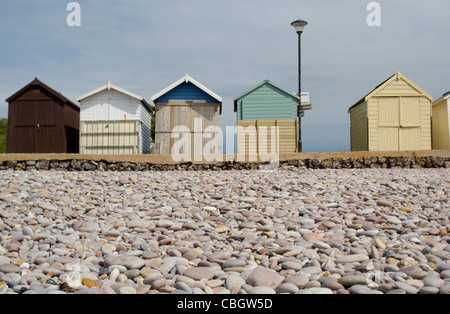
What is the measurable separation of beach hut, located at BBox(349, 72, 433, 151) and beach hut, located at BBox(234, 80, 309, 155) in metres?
2.67

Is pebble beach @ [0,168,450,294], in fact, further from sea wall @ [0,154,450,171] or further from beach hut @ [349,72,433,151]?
beach hut @ [349,72,433,151]

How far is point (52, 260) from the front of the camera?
144 inches

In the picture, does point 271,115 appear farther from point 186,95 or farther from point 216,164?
point 216,164

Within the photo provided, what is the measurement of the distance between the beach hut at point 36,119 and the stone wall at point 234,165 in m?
3.45

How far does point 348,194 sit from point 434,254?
7.76 ft

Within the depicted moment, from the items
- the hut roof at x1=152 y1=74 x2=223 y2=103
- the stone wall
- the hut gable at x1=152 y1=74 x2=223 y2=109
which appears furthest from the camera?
the hut gable at x1=152 y1=74 x2=223 y2=109

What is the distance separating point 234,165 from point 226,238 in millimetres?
6703

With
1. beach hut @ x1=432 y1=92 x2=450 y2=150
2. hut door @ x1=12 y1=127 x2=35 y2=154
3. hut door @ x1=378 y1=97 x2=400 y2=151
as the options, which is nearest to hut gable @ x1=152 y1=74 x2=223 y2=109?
hut door @ x1=12 y1=127 x2=35 y2=154

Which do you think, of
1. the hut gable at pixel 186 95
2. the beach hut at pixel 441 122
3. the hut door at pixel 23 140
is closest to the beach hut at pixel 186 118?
the hut gable at pixel 186 95

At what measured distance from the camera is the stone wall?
10719 millimetres

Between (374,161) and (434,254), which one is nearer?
(434,254)
